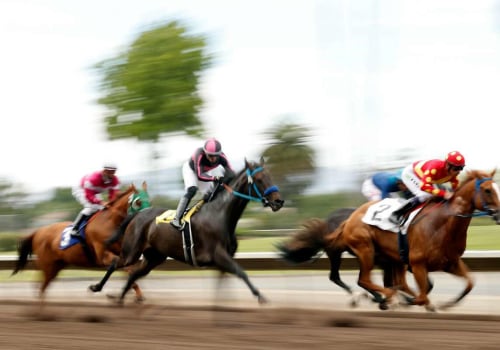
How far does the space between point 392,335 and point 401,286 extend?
2156 mm

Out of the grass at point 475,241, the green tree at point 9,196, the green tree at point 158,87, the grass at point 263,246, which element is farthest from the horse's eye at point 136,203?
the green tree at point 9,196

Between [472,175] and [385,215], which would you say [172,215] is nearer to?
[385,215]

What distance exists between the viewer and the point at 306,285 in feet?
35.6

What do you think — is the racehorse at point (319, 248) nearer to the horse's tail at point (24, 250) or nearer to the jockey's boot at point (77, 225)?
the jockey's boot at point (77, 225)

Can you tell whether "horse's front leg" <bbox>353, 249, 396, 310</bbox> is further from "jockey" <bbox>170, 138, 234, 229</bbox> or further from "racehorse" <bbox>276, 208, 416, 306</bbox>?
"jockey" <bbox>170, 138, 234, 229</bbox>

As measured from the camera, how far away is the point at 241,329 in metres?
6.64

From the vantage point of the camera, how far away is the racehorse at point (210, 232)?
7738 millimetres

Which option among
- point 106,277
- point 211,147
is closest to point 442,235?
point 211,147

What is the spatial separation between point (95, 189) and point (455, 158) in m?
4.47

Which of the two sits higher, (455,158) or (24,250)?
(455,158)

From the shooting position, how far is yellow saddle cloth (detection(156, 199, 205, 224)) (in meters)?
8.38

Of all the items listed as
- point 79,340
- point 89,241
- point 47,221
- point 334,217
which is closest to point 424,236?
point 334,217

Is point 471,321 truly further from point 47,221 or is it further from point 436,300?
point 47,221

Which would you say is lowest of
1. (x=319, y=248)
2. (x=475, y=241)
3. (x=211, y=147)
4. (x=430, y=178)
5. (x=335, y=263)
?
(x=475, y=241)
